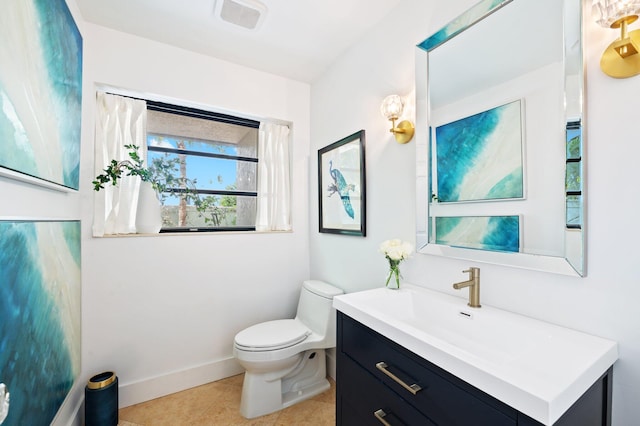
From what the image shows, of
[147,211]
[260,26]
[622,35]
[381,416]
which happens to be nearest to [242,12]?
[260,26]

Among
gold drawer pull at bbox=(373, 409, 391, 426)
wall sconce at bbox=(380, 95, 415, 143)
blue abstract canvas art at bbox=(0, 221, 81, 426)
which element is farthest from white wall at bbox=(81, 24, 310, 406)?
gold drawer pull at bbox=(373, 409, 391, 426)

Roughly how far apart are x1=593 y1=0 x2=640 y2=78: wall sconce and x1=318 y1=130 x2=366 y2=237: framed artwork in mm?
1170

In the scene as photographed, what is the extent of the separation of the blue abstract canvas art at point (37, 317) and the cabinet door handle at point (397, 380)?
1.22 metres

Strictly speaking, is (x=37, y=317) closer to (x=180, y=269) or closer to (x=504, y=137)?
(x=180, y=269)

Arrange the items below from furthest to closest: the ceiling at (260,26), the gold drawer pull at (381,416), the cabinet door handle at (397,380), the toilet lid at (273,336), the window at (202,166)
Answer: the window at (202,166) < the toilet lid at (273,336) < the ceiling at (260,26) < the gold drawer pull at (381,416) < the cabinet door handle at (397,380)

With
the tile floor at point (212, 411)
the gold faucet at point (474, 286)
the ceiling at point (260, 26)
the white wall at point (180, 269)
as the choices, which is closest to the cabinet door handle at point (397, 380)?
the gold faucet at point (474, 286)

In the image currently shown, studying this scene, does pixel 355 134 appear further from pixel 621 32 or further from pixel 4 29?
pixel 4 29

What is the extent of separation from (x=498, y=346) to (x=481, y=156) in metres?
0.75

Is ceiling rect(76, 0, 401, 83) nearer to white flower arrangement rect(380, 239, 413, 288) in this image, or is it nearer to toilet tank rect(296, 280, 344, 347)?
white flower arrangement rect(380, 239, 413, 288)

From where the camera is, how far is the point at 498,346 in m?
0.99

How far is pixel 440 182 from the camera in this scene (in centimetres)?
138

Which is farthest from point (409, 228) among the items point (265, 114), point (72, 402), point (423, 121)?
point (72, 402)

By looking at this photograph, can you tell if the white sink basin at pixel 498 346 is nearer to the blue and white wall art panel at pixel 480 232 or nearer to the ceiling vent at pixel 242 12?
the blue and white wall art panel at pixel 480 232

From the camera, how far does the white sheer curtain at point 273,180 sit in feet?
7.95
